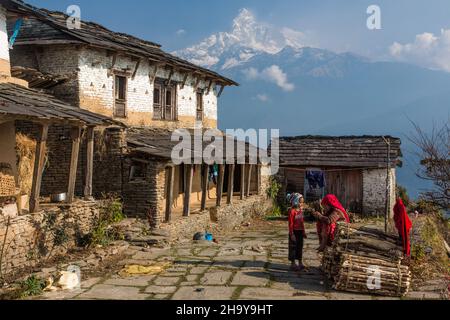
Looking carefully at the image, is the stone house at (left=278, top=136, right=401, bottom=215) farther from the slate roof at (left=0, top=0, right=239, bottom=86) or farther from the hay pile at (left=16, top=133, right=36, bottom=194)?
the hay pile at (left=16, top=133, right=36, bottom=194)

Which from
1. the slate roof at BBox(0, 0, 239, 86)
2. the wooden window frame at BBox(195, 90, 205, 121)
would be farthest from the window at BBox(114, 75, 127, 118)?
the wooden window frame at BBox(195, 90, 205, 121)

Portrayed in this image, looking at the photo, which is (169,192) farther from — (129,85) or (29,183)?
(129,85)

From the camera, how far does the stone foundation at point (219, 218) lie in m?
14.2

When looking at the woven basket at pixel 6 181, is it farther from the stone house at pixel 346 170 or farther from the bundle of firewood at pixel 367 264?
the stone house at pixel 346 170

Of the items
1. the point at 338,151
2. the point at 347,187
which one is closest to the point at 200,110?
the point at 338,151

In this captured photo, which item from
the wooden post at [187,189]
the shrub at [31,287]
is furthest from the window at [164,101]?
the shrub at [31,287]

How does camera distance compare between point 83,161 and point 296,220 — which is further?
point 83,161

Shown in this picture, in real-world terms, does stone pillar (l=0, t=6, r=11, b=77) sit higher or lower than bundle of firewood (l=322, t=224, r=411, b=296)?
higher

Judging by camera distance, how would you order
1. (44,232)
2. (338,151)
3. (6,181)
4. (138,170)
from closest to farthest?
1. (6,181)
2. (44,232)
3. (138,170)
4. (338,151)

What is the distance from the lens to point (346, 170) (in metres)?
23.4

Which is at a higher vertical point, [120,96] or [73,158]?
[120,96]

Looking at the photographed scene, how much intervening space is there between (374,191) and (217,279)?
52.0 feet

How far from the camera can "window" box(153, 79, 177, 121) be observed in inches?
730

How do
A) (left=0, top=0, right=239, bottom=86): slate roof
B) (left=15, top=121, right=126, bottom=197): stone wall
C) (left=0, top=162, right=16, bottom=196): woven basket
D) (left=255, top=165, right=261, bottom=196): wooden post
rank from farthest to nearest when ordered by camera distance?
(left=255, top=165, right=261, bottom=196): wooden post
(left=15, top=121, right=126, bottom=197): stone wall
(left=0, top=0, right=239, bottom=86): slate roof
(left=0, top=162, right=16, bottom=196): woven basket
